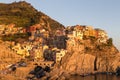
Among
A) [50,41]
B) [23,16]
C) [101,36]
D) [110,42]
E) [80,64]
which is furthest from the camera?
[23,16]

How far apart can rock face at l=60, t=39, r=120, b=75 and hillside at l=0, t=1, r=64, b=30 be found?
3467 cm

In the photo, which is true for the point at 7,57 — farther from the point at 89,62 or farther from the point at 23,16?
the point at 23,16

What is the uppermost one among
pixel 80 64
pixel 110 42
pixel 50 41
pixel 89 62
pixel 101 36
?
pixel 101 36

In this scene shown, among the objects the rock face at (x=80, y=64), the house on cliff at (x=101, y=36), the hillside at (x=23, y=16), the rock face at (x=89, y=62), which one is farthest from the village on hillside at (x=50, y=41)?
the hillside at (x=23, y=16)

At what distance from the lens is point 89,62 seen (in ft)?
251

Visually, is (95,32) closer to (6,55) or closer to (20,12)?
(6,55)

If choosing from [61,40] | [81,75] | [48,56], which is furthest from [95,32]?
[81,75]

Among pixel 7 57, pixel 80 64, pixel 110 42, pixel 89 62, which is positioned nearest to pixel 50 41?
pixel 110 42

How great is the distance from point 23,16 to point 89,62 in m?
52.2

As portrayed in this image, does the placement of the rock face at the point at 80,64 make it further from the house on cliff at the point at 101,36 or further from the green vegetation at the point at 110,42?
the house on cliff at the point at 101,36

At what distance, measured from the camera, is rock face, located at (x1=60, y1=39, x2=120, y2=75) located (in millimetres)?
73012

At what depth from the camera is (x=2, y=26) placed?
110 metres

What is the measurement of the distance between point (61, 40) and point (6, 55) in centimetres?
1792

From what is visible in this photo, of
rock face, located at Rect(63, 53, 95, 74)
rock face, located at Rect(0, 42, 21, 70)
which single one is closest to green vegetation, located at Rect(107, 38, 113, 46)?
rock face, located at Rect(63, 53, 95, 74)
